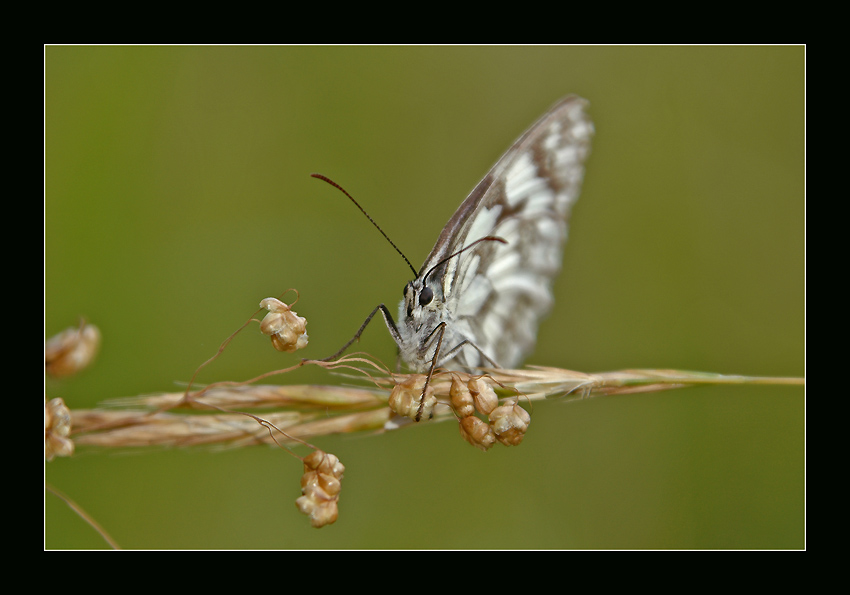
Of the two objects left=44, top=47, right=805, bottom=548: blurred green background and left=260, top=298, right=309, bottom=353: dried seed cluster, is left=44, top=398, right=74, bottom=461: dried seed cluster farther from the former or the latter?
left=44, top=47, right=805, bottom=548: blurred green background

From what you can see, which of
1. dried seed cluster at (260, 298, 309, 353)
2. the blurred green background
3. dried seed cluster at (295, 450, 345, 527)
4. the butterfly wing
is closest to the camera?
dried seed cluster at (295, 450, 345, 527)

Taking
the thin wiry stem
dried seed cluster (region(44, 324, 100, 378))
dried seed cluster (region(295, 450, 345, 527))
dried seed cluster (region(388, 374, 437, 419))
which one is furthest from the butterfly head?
dried seed cluster (region(44, 324, 100, 378))

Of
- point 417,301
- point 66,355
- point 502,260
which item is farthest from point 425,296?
point 66,355

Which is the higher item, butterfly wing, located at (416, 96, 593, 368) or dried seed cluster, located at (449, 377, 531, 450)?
butterfly wing, located at (416, 96, 593, 368)

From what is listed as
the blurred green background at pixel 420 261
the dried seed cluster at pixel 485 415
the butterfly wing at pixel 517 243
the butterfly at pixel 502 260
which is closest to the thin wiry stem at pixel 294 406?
the dried seed cluster at pixel 485 415

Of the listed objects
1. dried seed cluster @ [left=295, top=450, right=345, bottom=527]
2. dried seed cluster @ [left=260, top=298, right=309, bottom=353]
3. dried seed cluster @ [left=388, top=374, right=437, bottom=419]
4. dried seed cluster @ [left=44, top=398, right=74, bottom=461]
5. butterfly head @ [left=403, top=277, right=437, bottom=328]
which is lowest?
dried seed cluster @ [left=295, top=450, right=345, bottom=527]

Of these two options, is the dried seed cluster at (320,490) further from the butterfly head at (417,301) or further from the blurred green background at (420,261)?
the blurred green background at (420,261)
